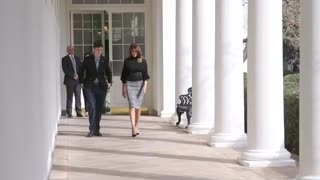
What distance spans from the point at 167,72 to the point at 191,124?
435 centimetres

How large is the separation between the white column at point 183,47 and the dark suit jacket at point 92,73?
2.61m

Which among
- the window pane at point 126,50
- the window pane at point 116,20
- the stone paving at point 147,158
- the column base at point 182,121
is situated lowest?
the stone paving at point 147,158

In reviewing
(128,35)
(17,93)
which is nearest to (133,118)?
(128,35)

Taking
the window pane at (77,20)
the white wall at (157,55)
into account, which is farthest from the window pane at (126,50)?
the window pane at (77,20)

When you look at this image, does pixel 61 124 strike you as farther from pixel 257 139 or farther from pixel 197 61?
pixel 257 139

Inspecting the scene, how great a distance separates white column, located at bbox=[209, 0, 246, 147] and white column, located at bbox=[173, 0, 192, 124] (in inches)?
157

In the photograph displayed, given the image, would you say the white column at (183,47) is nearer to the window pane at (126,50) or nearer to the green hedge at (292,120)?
the green hedge at (292,120)

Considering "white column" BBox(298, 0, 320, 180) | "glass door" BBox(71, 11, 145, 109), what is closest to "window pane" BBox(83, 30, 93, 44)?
"glass door" BBox(71, 11, 145, 109)

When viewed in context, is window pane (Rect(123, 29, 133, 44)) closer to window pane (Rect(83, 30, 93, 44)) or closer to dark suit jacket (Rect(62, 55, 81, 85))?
window pane (Rect(83, 30, 93, 44))

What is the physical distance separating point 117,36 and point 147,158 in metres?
10.3

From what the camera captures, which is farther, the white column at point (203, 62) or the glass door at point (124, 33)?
the glass door at point (124, 33)

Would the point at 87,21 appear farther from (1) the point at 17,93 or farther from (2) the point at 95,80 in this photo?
(1) the point at 17,93

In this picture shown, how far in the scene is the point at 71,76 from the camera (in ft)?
55.7

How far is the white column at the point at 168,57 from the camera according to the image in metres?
16.7
